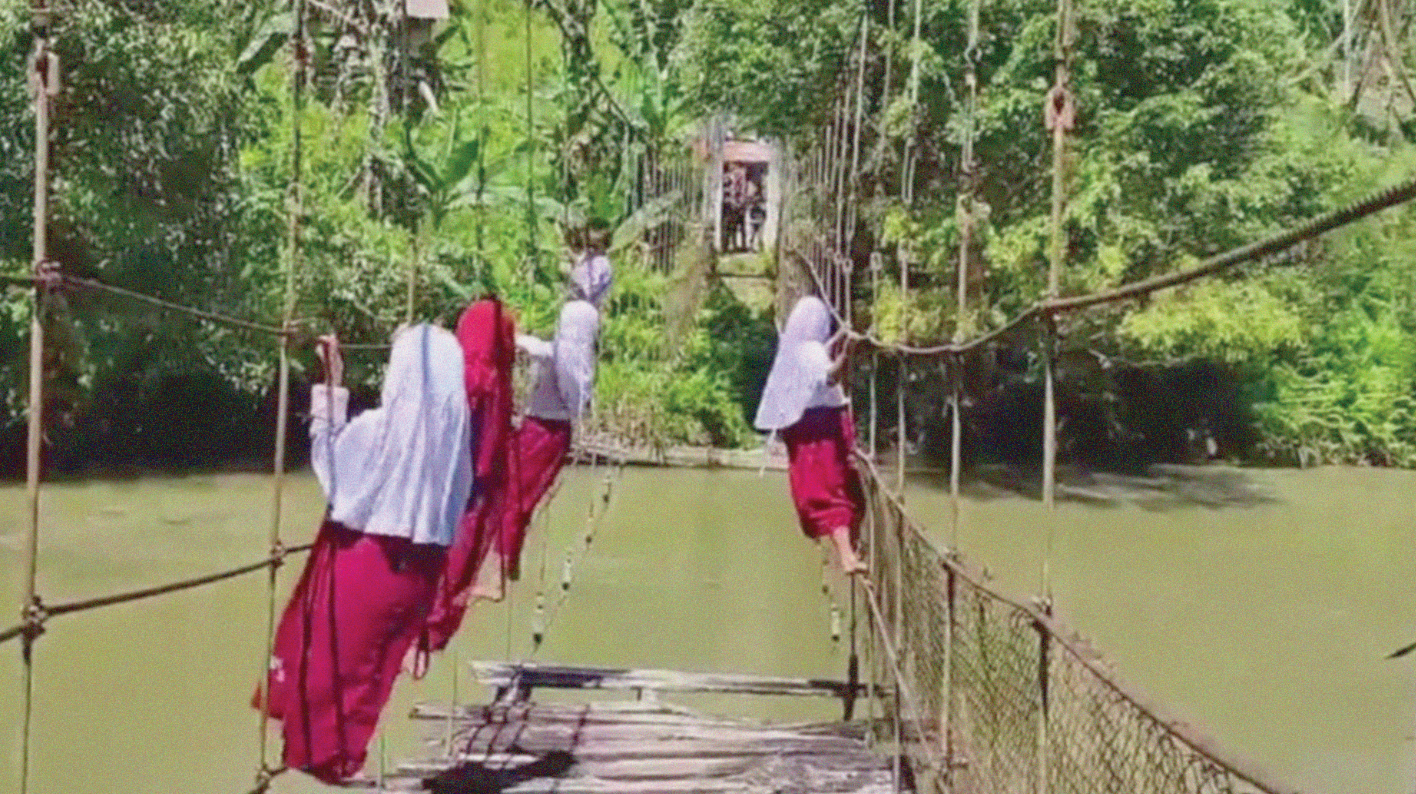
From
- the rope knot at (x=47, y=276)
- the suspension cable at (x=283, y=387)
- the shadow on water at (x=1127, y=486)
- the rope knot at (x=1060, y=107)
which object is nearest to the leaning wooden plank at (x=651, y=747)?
the suspension cable at (x=283, y=387)

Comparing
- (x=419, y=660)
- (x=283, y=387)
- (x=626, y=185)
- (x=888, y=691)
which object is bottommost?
(x=888, y=691)

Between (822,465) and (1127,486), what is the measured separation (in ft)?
24.8

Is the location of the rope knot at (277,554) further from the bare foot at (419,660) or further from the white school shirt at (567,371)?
the white school shirt at (567,371)

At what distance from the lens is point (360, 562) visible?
94.3 inches

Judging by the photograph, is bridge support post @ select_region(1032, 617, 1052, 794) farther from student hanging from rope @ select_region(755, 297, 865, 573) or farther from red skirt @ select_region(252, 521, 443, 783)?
student hanging from rope @ select_region(755, 297, 865, 573)

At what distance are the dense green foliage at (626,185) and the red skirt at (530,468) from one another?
458 centimetres

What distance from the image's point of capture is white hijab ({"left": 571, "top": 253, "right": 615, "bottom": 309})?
3641mm

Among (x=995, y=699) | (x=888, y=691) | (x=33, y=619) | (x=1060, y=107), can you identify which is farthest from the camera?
(x=888, y=691)

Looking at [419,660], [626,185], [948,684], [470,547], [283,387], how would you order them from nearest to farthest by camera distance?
[283,387], [948,684], [419,660], [470,547], [626,185]

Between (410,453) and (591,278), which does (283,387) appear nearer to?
(410,453)

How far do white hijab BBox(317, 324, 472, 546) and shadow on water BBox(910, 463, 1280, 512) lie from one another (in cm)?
782

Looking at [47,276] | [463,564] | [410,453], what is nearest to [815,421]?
[463,564]

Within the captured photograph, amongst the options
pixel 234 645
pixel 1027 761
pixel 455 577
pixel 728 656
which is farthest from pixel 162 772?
pixel 1027 761

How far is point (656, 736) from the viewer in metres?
3.56
